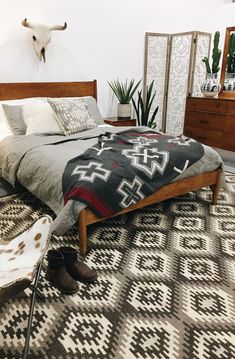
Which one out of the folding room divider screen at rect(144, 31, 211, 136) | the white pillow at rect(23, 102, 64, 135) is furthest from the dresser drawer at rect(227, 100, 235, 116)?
the white pillow at rect(23, 102, 64, 135)

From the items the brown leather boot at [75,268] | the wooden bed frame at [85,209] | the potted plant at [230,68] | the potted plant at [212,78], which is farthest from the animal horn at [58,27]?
the brown leather boot at [75,268]

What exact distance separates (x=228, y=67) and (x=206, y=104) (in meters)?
0.65

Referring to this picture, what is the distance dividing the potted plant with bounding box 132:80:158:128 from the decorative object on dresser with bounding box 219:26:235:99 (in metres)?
0.99

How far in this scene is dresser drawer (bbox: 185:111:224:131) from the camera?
3.90m

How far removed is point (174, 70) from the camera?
4.35m

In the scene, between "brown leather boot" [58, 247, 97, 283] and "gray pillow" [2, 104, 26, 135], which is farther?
"gray pillow" [2, 104, 26, 135]

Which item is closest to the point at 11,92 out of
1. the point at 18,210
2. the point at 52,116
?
the point at 52,116

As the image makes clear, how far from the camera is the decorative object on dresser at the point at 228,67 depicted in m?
4.04

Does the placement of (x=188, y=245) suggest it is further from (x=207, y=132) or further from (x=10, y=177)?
(x=207, y=132)

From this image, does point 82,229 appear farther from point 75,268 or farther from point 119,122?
point 119,122

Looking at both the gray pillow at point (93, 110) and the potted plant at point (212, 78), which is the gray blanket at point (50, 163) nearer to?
the gray pillow at point (93, 110)

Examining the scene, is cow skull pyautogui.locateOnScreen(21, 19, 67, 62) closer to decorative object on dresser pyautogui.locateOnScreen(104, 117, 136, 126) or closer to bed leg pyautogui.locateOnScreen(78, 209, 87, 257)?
decorative object on dresser pyautogui.locateOnScreen(104, 117, 136, 126)

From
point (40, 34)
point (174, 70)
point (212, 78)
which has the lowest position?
point (212, 78)

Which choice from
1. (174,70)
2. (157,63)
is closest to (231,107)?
(174,70)
